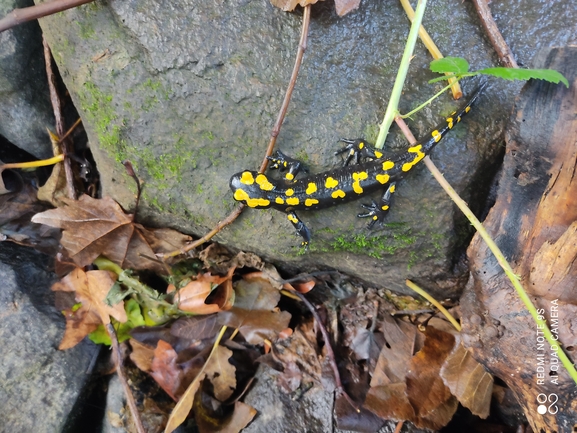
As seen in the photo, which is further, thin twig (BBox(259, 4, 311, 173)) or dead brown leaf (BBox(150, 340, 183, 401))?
dead brown leaf (BBox(150, 340, 183, 401))

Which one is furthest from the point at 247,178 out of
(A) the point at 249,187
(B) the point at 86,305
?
(B) the point at 86,305

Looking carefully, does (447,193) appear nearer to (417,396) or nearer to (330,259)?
(330,259)

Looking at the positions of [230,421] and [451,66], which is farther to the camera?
[230,421]

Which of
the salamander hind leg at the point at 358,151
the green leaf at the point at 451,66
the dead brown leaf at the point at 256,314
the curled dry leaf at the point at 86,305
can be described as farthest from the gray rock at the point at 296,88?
the curled dry leaf at the point at 86,305

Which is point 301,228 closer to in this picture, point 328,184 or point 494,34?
point 328,184

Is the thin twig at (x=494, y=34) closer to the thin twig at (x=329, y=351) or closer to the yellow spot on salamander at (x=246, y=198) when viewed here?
the yellow spot on salamander at (x=246, y=198)

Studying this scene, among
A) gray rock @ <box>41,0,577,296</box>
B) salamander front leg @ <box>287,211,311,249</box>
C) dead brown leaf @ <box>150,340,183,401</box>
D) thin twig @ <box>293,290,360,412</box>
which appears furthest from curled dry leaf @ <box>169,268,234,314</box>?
gray rock @ <box>41,0,577,296</box>

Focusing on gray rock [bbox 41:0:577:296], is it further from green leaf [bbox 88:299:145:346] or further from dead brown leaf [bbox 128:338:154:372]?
dead brown leaf [bbox 128:338:154:372]
